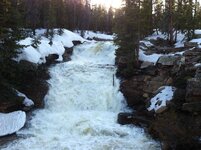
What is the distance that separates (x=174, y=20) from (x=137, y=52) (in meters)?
10.8

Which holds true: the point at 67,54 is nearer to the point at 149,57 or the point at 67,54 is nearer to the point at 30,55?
the point at 30,55

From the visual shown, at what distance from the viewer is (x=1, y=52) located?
2034 centimetres

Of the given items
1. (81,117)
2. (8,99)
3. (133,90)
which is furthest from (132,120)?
(8,99)

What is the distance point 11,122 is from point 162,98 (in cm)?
931

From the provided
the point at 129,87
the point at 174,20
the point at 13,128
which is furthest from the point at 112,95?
the point at 174,20

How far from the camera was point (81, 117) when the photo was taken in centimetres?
2073

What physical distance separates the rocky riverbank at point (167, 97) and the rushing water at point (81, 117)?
37.4 inches

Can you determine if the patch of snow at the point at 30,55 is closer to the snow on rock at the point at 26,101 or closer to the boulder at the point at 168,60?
Result: the snow on rock at the point at 26,101

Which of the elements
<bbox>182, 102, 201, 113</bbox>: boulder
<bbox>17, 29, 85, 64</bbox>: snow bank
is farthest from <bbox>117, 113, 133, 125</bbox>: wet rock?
<bbox>17, 29, 85, 64</bbox>: snow bank

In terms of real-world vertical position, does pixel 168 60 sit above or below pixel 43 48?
below

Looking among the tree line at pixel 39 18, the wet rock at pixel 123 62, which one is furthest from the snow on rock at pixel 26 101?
the wet rock at pixel 123 62

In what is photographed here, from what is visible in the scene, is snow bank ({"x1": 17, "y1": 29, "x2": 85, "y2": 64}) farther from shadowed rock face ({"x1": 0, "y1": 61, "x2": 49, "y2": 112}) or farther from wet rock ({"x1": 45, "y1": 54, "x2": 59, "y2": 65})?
shadowed rock face ({"x1": 0, "y1": 61, "x2": 49, "y2": 112})

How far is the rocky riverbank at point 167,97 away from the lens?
49.7 ft

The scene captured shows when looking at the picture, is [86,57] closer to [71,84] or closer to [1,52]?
[71,84]
